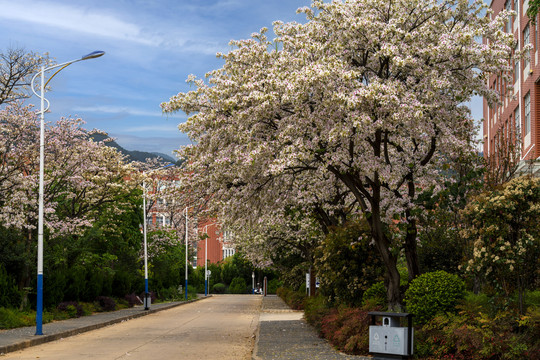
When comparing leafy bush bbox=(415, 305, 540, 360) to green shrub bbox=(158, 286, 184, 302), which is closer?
leafy bush bbox=(415, 305, 540, 360)

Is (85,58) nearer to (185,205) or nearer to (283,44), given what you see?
(185,205)

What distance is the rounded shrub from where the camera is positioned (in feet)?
47.0

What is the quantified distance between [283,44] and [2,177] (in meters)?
12.6

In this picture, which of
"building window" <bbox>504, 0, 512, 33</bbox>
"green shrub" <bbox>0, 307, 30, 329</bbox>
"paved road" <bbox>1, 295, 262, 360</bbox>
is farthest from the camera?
"building window" <bbox>504, 0, 512, 33</bbox>

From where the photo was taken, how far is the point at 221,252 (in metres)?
119

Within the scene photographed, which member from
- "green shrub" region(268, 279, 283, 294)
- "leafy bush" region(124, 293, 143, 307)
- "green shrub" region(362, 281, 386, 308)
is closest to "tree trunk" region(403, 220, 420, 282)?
"green shrub" region(362, 281, 386, 308)

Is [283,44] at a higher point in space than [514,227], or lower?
higher

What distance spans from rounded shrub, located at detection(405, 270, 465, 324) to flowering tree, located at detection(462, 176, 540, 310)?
2.03m

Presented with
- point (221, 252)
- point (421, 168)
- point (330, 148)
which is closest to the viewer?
point (330, 148)

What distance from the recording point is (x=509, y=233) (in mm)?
12148

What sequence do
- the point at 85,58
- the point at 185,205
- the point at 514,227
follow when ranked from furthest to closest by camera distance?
the point at 85,58
the point at 185,205
the point at 514,227

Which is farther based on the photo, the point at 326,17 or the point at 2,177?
the point at 2,177

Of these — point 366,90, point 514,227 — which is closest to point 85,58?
point 366,90

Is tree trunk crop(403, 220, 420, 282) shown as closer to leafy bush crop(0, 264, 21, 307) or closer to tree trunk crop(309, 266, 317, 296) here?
leafy bush crop(0, 264, 21, 307)
